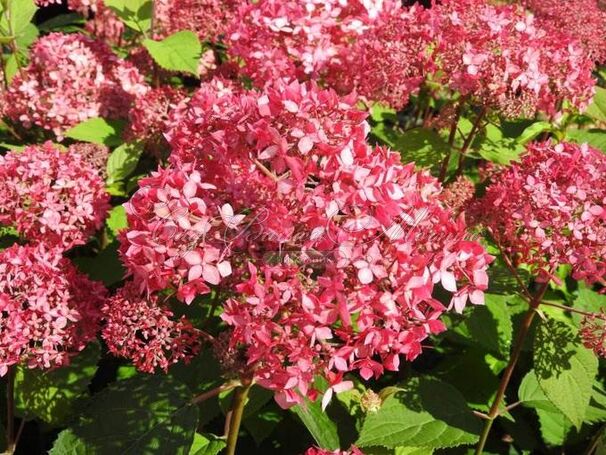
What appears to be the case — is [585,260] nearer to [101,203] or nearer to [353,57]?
[353,57]

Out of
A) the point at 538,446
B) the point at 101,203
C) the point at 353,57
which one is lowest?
the point at 538,446

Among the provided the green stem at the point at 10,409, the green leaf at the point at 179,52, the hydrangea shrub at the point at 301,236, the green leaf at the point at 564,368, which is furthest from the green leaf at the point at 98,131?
the green leaf at the point at 564,368

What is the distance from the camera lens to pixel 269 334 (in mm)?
1263

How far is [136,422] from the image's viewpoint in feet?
5.08

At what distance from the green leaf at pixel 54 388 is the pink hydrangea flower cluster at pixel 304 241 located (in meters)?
0.62

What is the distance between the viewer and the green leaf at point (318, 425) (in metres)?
1.62

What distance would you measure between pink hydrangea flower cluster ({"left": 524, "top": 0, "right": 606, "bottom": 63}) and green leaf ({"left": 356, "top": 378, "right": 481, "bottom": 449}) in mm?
1594

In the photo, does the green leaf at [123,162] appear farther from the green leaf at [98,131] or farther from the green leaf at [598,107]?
the green leaf at [598,107]

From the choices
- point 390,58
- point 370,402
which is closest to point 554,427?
point 370,402

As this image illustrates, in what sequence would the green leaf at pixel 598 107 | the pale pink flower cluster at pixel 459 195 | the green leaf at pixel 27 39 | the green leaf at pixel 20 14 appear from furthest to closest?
the green leaf at pixel 27 39 → the green leaf at pixel 20 14 → the green leaf at pixel 598 107 → the pale pink flower cluster at pixel 459 195

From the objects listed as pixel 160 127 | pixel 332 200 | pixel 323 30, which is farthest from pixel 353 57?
pixel 332 200

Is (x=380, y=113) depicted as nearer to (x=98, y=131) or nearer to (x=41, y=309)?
(x=98, y=131)

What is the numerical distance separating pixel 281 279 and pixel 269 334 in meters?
0.11

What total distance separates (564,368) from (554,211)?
45cm
